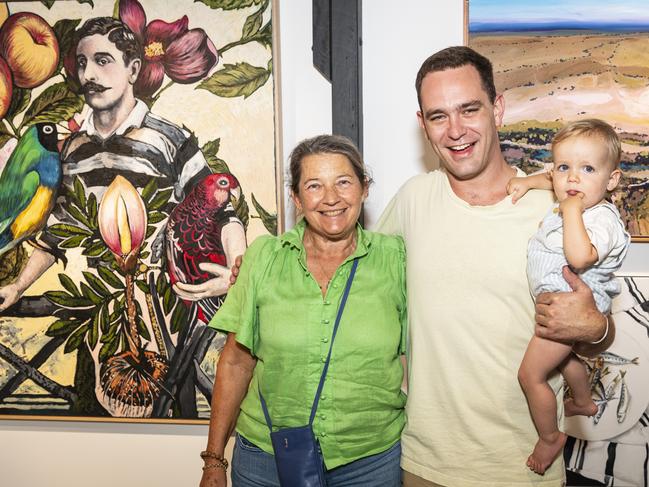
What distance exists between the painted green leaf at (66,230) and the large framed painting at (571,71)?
1.69 metres

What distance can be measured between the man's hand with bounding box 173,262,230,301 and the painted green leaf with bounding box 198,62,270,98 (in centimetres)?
69

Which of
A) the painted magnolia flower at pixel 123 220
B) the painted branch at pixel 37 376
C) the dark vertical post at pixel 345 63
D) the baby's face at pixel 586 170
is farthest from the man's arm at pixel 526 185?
the painted branch at pixel 37 376

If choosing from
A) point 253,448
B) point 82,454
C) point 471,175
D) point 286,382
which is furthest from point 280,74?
point 82,454

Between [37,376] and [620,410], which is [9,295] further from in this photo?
[620,410]

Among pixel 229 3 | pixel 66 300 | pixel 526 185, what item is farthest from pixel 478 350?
pixel 66 300

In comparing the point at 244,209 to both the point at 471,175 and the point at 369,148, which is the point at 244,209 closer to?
the point at 369,148

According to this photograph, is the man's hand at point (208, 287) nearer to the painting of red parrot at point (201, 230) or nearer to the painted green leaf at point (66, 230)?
the painting of red parrot at point (201, 230)

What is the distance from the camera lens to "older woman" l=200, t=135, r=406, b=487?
63.1 inches

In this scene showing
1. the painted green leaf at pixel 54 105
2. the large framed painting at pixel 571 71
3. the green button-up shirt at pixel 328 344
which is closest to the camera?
the green button-up shirt at pixel 328 344

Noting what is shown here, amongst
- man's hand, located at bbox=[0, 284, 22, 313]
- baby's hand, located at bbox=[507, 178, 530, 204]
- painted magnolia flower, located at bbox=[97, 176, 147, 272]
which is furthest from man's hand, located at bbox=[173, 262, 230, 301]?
baby's hand, located at bbox=[507, 178, 530, 204]

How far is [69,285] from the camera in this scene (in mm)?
2383

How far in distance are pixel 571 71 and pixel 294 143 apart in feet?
3.50

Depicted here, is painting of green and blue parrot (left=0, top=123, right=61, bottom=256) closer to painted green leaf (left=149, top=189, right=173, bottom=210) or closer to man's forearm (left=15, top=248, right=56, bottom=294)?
man's forearm (left=15, top=248, right=56, bottom=294)

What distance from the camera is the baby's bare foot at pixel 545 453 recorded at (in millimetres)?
1496
